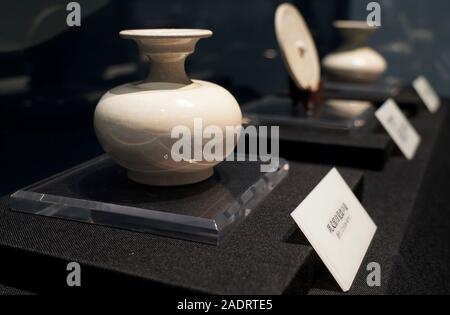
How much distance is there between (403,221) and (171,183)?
41 centimetres

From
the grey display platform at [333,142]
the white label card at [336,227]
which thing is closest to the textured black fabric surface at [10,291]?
the white label card at [336,227]

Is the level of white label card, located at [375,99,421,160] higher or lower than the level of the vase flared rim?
lower

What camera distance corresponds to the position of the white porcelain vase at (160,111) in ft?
2.15

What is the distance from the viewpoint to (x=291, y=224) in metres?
0.69

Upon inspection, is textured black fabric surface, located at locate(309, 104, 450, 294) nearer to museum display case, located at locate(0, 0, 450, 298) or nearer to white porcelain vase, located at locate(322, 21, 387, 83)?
museum display case, located at locate(0, 0, 450, 298)

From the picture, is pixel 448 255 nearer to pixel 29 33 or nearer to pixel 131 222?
pixel 131 222

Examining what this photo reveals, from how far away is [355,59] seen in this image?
1606mm

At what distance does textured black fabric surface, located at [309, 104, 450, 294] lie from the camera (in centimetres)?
70

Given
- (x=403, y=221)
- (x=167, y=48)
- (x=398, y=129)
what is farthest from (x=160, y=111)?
(x=398, y=129)

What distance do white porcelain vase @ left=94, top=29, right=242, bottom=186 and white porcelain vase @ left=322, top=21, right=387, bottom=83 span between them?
0.98 metres

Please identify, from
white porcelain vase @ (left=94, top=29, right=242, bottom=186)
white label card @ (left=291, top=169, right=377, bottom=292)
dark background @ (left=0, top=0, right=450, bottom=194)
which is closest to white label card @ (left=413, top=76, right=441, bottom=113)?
dark background @ (left=0, top=0, right=450, bottom=194)

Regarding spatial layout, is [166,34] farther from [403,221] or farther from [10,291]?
[403,221]

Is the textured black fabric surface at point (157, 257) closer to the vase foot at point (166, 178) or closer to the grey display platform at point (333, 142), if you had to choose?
the vase foot at point (166, 178)

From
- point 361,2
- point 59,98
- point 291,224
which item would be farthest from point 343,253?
point 361,2
